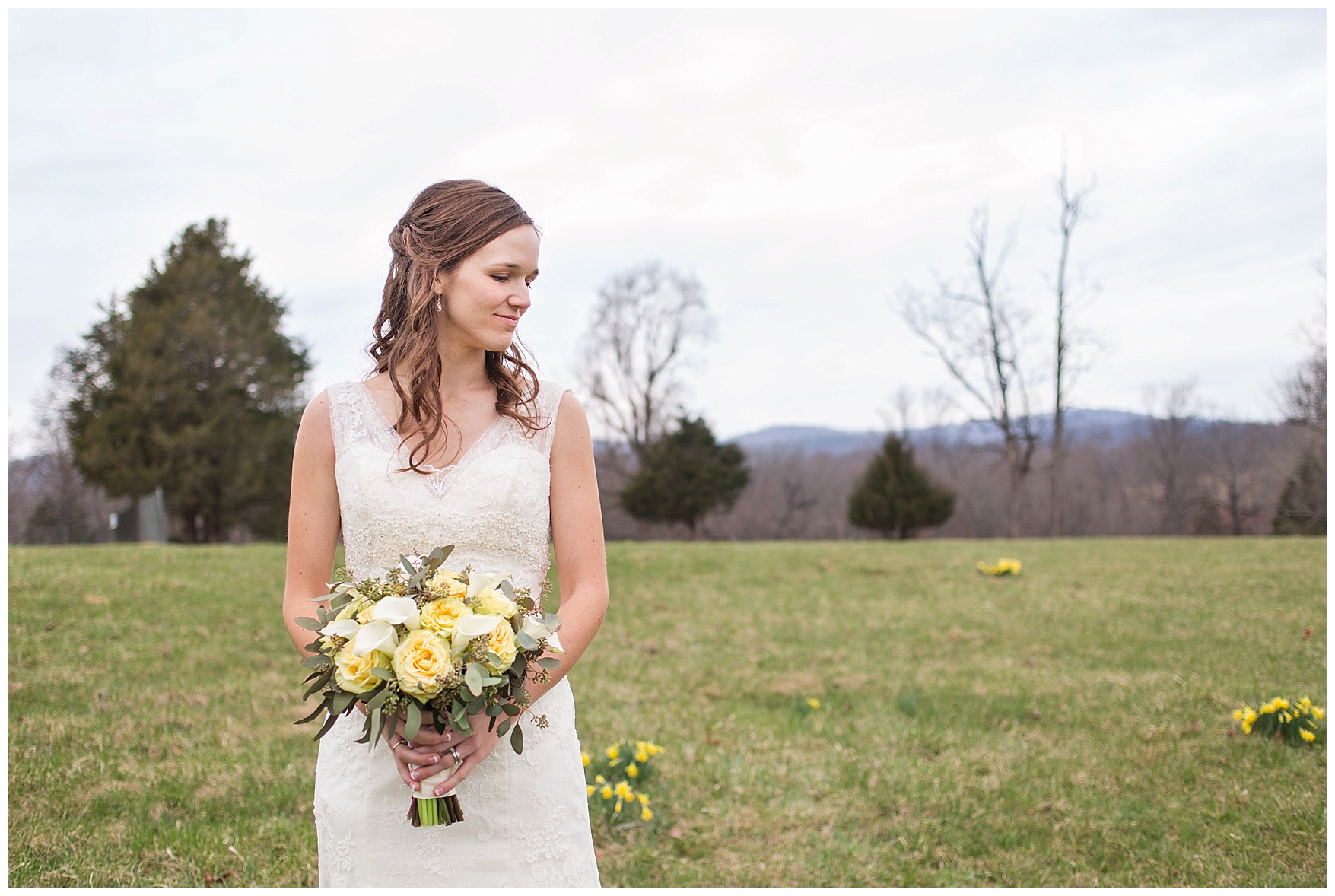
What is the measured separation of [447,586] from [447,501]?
1.63 ft

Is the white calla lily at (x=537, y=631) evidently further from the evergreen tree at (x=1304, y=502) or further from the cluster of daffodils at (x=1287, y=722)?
the evergreen tree at (x=1304, y=502)

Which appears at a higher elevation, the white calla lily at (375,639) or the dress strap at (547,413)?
the dress strap at (547,413)

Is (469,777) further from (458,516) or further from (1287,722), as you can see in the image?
(1287,722)

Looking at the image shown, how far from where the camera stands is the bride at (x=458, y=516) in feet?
9.01

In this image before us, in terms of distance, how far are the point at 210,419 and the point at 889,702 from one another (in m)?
28.5

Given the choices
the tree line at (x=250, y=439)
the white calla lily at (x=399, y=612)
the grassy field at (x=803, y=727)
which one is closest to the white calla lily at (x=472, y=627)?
the white calla lily at (x=399, y=612)

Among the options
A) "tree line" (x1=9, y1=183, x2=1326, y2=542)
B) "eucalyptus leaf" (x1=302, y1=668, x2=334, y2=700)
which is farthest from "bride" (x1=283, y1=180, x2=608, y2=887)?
"tree line" (x1=9, y1=183, x2=1326, y2=542)

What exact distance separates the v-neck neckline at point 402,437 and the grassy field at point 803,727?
10.4 feet

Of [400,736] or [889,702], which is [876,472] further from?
[400,736]

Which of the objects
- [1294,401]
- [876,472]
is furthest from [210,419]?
[1294,401]

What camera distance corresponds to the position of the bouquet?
7.14ft

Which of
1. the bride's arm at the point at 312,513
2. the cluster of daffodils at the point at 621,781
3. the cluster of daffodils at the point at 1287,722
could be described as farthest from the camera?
the cluster of daffodils at the point at 1287,722

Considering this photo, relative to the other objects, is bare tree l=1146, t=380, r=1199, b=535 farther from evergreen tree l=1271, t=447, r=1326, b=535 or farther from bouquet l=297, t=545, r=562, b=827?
bouquet l=297, t=545, r=562, b=827

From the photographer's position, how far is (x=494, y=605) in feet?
7.50
